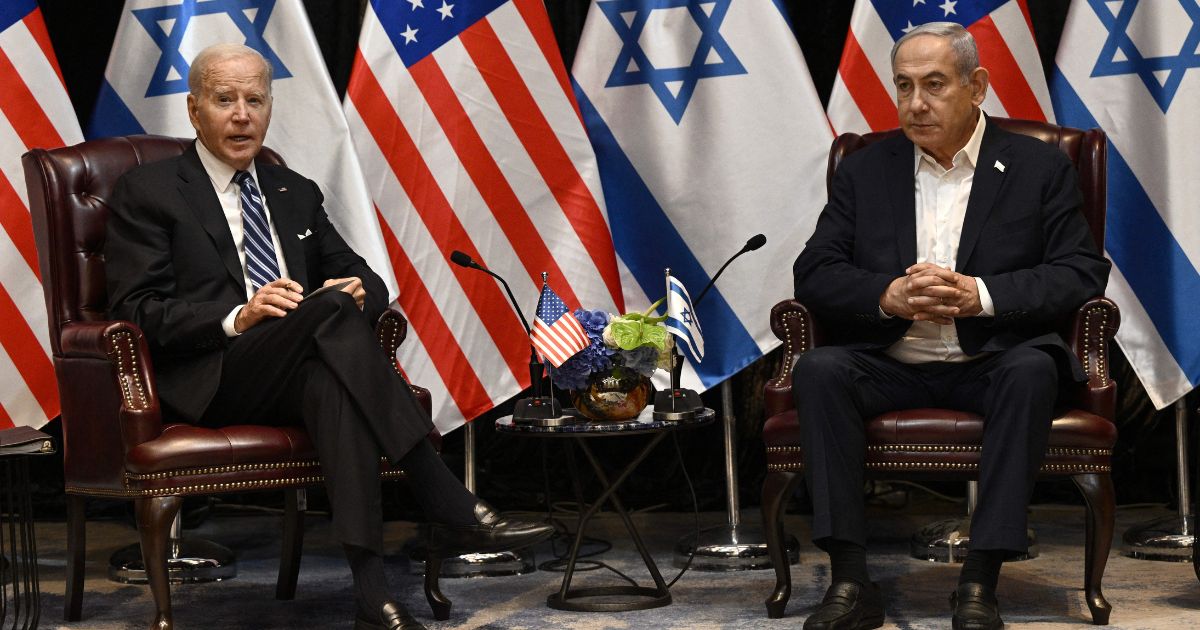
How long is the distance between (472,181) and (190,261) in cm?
109

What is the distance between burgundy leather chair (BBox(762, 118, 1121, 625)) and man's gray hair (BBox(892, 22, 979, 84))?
696 mm

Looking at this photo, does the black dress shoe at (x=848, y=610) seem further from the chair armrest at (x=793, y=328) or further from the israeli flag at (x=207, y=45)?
the israeli flag at (x=207, y=45)

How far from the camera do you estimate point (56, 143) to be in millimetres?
4578

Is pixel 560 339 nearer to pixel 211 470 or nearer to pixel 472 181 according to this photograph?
pixel 211 470

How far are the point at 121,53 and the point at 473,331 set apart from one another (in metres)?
1.45

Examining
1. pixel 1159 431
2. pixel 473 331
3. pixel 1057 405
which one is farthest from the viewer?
pixel 1159 431

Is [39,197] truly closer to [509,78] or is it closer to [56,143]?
[56,143]

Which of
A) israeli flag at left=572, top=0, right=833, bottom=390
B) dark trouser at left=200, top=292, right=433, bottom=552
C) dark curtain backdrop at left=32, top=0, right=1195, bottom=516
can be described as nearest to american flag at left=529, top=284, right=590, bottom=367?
dark trouser at left=200, top=292, right=433, bottom=552

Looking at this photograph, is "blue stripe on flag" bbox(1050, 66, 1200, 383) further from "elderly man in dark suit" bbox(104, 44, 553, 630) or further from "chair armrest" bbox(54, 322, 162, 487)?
"chair armrest" bbox(54, 322, 162, 487)

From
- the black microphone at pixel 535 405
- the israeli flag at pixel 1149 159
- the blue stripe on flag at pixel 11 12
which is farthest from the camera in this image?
the blue stripe on flag at pixel 11 12

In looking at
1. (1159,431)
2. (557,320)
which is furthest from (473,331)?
(1159,431)

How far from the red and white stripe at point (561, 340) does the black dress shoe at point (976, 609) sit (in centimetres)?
107

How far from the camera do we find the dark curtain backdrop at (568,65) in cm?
508

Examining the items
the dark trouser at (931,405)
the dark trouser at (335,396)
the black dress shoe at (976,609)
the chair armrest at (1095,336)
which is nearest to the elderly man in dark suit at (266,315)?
the dark trouser at (335,396)
